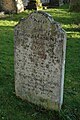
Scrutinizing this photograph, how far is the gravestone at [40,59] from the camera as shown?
239 inches

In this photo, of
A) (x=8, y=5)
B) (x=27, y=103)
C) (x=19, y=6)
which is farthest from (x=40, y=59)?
(x=19, y=6)

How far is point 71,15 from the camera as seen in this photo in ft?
57.7

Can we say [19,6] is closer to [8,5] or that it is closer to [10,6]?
[10,6]

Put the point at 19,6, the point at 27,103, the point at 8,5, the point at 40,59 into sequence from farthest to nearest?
the point at 19,6
the point at 8,5
the point at 27,103
the point at 40,59

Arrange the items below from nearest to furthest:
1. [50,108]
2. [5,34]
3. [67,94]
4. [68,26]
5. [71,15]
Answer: [50,108], [67,94], [5,34], [68,26], [71,15]

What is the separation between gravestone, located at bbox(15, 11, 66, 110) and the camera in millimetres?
6074

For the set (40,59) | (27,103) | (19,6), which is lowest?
(19,6)

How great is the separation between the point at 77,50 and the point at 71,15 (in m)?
7.10

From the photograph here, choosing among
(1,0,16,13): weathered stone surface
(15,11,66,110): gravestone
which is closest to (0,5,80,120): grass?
(15,11,66,110): gravestone

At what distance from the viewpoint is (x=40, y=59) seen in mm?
6371

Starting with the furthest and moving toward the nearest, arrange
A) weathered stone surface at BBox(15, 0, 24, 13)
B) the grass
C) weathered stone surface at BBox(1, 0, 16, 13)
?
weathered stone surface at BBox(15, 0, 24, 13) → weathered stone surface at BBox(1, 0, 16, 13) → the grass

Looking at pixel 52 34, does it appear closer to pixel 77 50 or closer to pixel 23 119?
pixel 23 119

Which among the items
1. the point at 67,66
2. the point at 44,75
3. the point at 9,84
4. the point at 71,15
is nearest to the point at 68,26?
the point at 71,15

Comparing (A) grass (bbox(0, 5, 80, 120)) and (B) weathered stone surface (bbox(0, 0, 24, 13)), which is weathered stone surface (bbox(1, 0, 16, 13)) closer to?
(B) weathered stone surface (bbox(0, 0, 24, 13))
